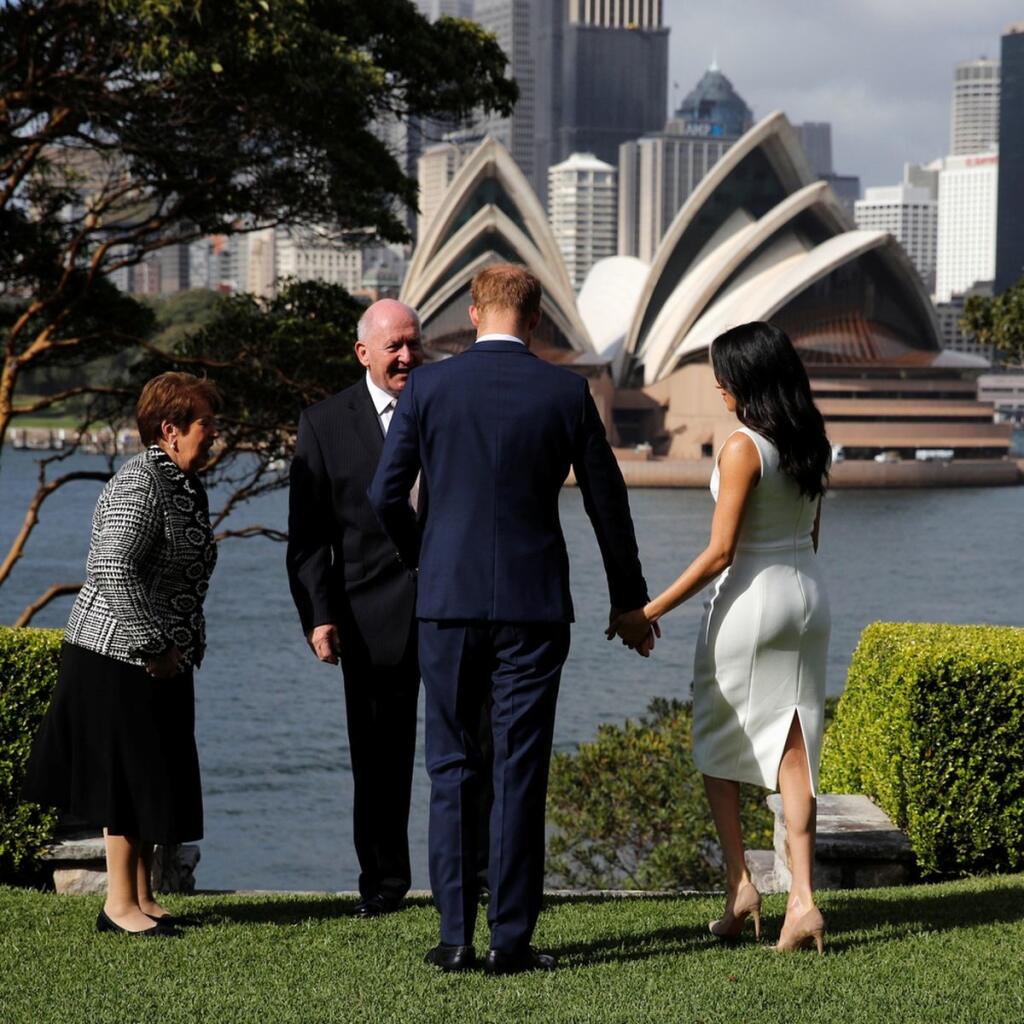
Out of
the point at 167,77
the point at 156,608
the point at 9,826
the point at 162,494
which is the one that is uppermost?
the point at 167,77

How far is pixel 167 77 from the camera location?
29.3ft

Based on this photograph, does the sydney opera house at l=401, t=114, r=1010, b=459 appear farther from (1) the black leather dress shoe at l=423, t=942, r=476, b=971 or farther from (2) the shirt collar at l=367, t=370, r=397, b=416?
(1) the black leather dress shoe at l=423, t=942, r=476, b=971

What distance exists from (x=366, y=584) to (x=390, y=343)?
0.54 m

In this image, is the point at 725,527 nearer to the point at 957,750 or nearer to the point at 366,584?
the point at 366,584

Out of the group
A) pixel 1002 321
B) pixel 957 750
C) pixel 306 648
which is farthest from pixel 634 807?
pixel 306 648

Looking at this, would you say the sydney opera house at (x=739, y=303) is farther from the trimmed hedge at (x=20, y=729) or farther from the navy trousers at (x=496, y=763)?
the navy trousers at (x=496, y=763)

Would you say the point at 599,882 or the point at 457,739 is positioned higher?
the point at 457,739

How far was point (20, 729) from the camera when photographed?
4.09 metres

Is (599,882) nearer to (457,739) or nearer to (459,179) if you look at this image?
(457,739)

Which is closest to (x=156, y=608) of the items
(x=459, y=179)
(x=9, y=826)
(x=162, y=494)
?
(x=162, y=494)

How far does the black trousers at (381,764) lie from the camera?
3525 mm

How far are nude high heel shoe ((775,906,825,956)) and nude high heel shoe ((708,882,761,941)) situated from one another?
0.09 metres

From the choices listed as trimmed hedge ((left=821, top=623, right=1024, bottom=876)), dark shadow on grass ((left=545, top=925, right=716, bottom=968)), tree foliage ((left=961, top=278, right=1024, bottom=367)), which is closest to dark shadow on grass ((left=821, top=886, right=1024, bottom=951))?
dark shadow on grass ((left=545, top=925, right=716, bottom=968))

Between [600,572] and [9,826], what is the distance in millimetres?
33548
